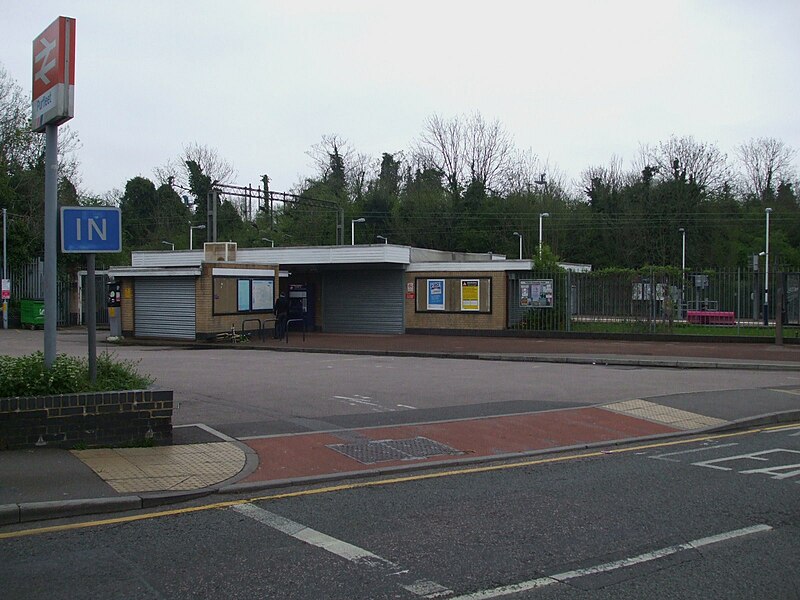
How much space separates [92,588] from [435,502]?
3.11 metres

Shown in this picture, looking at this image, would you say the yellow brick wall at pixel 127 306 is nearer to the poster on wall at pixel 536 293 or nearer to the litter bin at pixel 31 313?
the litter bin at pixel 31 313

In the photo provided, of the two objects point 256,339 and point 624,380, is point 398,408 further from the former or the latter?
point 256,339

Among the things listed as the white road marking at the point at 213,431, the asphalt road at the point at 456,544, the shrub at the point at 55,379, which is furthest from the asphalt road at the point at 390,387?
the asphalt road at the point at 456,544

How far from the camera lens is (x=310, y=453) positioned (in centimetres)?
888

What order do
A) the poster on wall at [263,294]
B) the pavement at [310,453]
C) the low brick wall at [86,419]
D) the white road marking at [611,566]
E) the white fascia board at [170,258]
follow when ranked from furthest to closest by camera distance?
1. the white fascia board at [170,258]
2. the poster on wall at [263,294]
3. the low brick wall at [86,419]
4. the pavement at [310,453]
5. the white road marking at [611,566]

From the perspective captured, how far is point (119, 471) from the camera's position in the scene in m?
7.61

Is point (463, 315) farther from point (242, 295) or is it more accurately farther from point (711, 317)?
point (711, 317)

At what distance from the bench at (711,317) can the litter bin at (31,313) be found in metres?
28.5

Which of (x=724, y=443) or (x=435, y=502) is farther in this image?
(x=724, y=443)

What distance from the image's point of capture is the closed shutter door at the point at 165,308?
90.7 ft

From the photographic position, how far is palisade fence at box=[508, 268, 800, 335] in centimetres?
2719

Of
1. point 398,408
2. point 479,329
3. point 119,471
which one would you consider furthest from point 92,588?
point 479,329

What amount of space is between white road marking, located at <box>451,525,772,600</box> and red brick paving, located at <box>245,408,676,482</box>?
3380mm

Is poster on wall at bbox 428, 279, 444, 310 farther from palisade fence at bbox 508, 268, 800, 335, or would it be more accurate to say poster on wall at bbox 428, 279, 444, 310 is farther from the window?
the window
